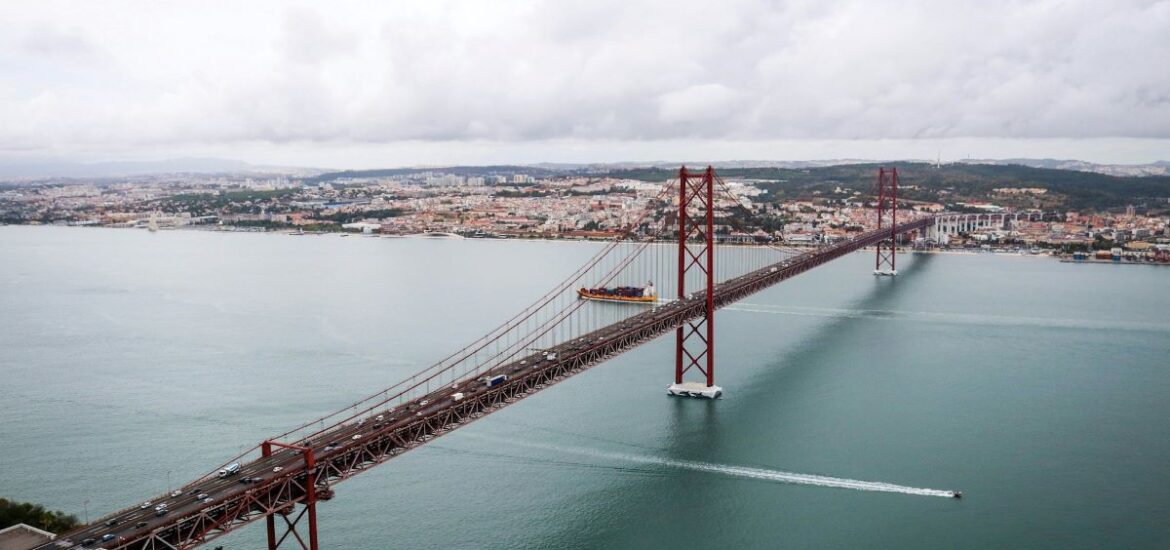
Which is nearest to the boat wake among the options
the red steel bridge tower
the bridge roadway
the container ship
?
the container ship

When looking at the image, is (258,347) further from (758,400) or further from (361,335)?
(758,400)

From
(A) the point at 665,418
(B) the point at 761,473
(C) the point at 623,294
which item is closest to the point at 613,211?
(C) the point at 623,294

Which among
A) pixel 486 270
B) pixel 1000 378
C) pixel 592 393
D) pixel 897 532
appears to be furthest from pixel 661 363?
pixel 486 270

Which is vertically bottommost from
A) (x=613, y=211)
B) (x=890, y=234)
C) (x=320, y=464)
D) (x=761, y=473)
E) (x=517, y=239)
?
(x=761, y=473)

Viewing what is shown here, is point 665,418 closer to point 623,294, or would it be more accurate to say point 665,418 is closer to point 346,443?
point 346,443

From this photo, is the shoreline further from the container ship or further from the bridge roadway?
the bridge roadway

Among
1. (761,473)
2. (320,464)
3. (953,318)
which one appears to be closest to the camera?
(320,464)

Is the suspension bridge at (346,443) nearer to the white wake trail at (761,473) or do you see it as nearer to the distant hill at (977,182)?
the white wake trail at (761,473)

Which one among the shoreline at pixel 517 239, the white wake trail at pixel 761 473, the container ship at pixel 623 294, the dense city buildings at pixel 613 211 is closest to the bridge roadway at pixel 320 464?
the white wake trail at pixel 761 473
